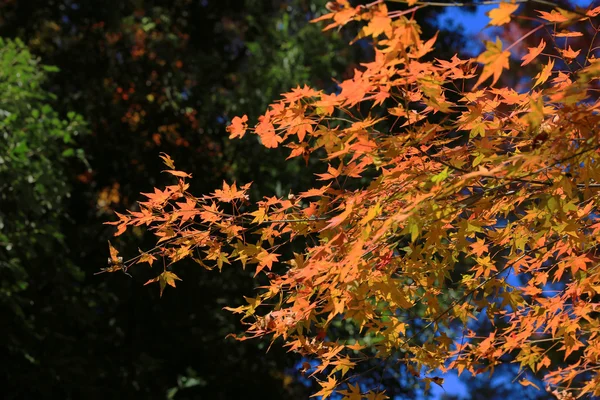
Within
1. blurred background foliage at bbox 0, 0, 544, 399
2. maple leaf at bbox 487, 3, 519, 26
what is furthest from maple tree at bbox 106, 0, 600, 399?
blurred background foliage at bbox 0, 0, 544, 399

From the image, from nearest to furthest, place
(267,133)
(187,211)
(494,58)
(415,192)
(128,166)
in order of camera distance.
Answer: (494,58) < (415,192) < (267,133) < (187,211) < (128,166)

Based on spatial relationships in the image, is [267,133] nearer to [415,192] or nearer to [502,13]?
[415,192]

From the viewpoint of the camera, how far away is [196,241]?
2.73m

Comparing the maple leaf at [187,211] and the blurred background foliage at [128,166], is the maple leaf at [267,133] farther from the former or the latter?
the blurred background foliage at [128,166]

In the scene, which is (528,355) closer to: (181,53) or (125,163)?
(125,163)

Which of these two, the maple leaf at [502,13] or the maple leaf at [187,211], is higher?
the maple leaf at [502,13]

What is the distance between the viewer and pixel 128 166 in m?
9.13

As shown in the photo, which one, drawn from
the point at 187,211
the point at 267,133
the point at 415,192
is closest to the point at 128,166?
A: the point at 187,211

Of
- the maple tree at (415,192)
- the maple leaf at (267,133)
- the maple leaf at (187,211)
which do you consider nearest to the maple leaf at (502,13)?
the maple tree at (415,192)

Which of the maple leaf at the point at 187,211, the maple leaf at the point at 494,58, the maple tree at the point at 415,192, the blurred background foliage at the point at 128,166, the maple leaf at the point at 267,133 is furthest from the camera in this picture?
the blurred background foliage at the point at 128,166

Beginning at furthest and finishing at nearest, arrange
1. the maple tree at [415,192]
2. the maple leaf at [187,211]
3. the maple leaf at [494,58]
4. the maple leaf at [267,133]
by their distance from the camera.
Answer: the maple leaf at [187,211]
the maple leaf at [267,133]
the maple tree at [415,192]
the maple leaf at [494,58]

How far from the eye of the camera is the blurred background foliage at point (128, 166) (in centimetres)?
692

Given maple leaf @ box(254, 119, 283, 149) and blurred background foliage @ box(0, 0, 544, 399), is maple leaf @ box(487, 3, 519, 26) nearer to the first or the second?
maple leaf @ box(254, 119, 283, 149)

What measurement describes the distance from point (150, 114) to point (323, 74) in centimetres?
230
